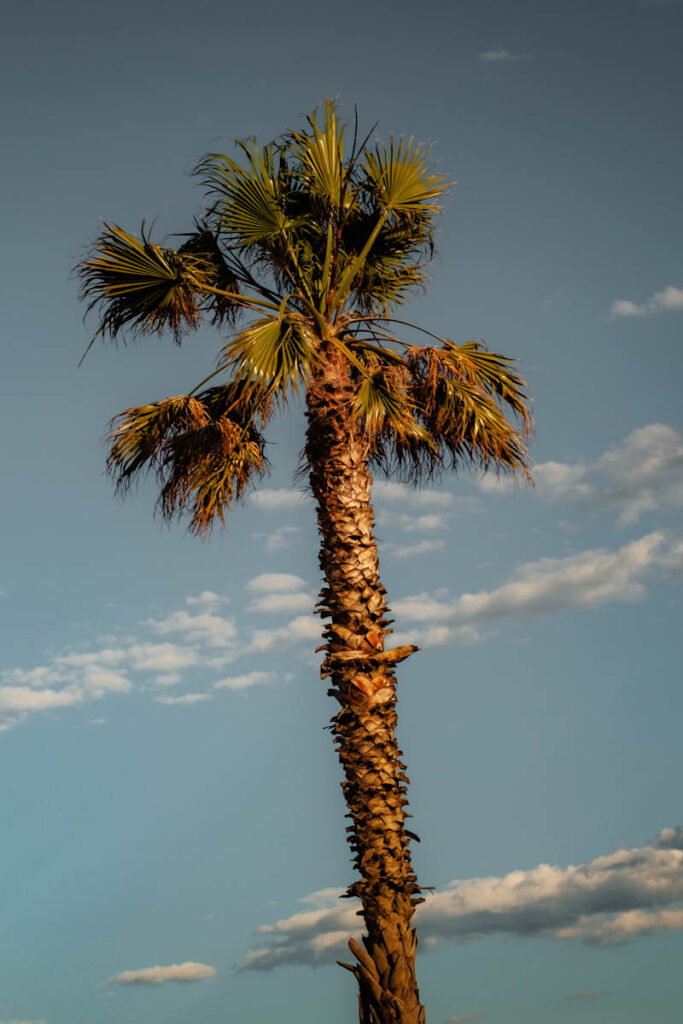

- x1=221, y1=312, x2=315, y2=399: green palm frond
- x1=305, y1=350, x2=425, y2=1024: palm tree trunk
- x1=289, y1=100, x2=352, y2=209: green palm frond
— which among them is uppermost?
x1=289, y1=100, x2=352, y2=209: green palm frond

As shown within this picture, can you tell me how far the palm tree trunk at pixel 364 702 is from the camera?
35.4 feet

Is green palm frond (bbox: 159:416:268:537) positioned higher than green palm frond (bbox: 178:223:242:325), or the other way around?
green palm frond (bbox: 178:223:242:325)

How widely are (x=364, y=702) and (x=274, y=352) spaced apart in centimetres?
412

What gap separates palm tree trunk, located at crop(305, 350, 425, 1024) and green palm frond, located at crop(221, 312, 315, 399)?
33cm

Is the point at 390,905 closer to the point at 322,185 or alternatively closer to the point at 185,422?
the point at 185,422

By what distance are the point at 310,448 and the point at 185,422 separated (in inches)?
70.6

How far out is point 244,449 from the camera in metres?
13.6

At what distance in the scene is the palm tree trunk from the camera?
10.8 m

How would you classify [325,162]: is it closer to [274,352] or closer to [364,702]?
[274,352]

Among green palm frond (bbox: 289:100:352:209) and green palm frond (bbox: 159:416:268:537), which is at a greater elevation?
green palm frond (bbox: 289:100:352:209)

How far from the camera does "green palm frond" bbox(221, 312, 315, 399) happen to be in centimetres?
1232

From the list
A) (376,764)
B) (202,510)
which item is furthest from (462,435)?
(376,764)

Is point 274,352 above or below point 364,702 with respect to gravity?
above

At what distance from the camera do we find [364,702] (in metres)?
11.4
